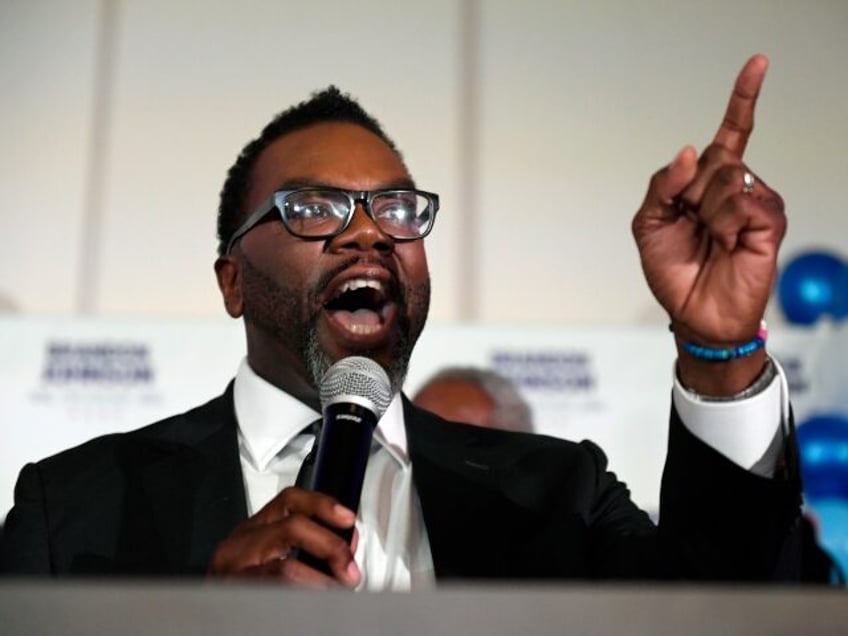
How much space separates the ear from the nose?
228mm

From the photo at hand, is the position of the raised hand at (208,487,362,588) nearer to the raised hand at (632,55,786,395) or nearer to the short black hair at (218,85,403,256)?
the raised hand at (632,55,786,395)

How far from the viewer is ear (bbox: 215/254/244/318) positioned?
159cm

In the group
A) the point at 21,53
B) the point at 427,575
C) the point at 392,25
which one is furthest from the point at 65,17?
the point at 427,575

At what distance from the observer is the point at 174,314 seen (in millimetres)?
2061

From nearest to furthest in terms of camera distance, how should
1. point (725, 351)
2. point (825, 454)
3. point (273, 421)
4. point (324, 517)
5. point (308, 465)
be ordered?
point (324, 517) → point (725, 351) → point (308, 465) → point (273, 421) → point (825, 454)

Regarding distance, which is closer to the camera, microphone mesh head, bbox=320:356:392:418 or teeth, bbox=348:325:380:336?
microphone mesh head, bbox=320:356:392:418

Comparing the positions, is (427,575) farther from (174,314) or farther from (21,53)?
(21,53)

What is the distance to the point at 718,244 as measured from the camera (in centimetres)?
120

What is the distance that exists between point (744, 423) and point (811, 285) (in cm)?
170

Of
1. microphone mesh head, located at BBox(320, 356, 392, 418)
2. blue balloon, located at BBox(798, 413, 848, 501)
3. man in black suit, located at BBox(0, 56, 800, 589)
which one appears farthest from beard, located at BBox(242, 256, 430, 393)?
blue balloon, located at BBox(798, 413, 848, 501)

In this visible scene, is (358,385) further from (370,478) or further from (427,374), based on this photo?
(427,374)

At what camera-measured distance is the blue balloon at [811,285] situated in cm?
267

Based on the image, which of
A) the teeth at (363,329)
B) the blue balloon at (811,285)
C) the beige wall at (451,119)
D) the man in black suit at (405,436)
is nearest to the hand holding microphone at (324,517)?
the man in black suit at (405,436)

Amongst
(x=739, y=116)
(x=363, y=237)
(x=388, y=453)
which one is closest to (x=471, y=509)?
(x=388, y=453)
